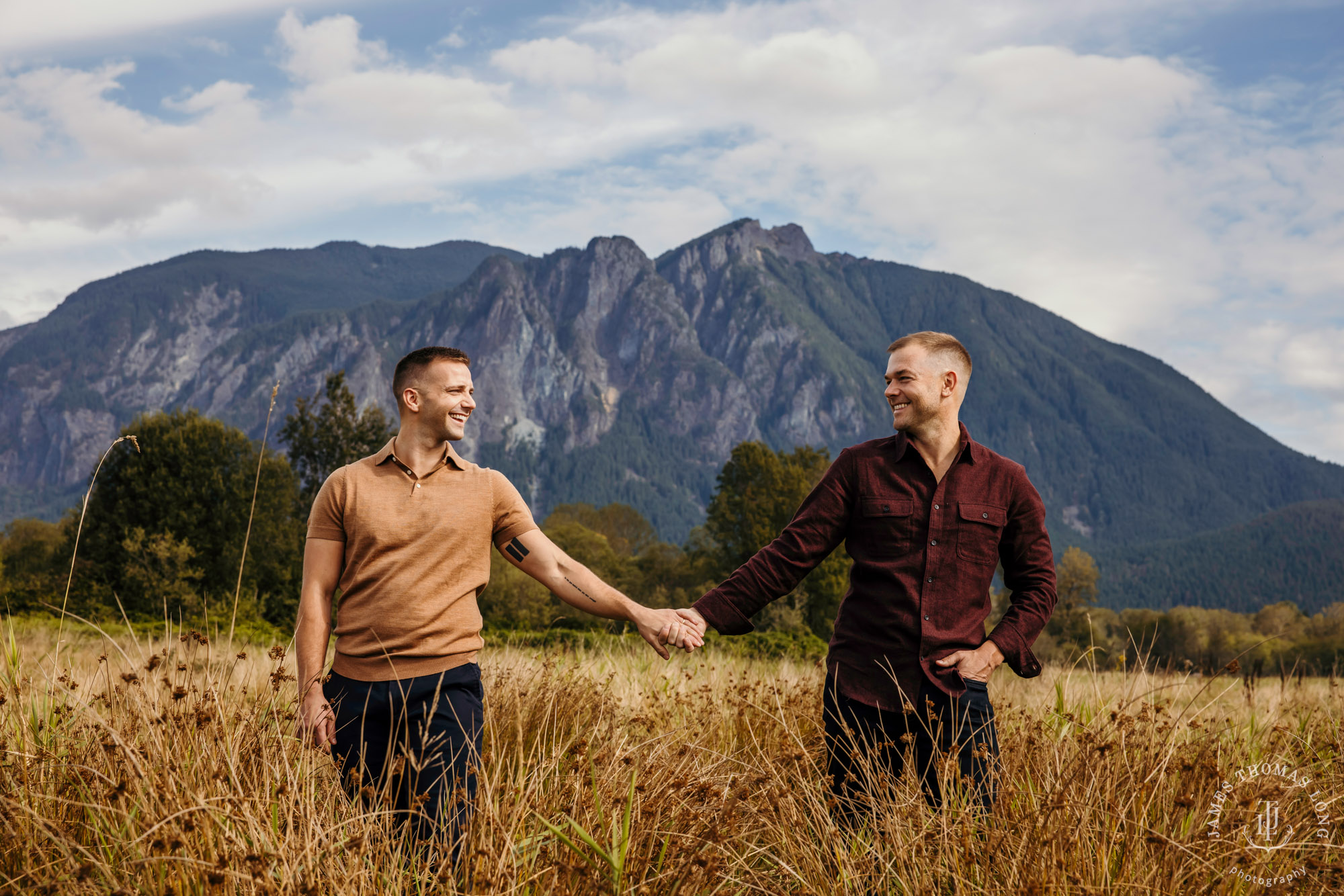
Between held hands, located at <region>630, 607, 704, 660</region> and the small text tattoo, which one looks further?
Result: held hands, located at <region>630, 607, 704, 660</region>

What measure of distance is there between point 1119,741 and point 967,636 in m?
0.89

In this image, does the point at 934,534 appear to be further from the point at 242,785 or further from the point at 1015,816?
the point at 242,785

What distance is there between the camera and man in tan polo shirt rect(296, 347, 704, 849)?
10.9 ft

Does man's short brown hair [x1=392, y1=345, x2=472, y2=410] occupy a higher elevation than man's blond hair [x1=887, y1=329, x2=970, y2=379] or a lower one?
→ lower

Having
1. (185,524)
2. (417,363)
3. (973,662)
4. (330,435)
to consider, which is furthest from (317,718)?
(330,435)

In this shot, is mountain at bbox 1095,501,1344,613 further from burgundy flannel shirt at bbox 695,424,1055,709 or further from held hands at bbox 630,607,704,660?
held hands at bbox 630,607,704,660

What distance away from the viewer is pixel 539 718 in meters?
4.93

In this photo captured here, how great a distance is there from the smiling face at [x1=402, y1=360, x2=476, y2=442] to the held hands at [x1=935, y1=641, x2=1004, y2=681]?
2.09m

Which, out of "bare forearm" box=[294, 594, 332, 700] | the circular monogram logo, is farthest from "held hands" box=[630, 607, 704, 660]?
the circular monogram logo

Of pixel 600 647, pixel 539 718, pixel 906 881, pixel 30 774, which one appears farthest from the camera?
pixel 600 647

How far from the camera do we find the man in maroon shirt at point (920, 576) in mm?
3660

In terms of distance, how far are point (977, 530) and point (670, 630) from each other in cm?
140

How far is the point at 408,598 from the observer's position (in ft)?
11.2

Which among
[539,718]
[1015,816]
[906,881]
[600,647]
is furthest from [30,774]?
[600,647]
